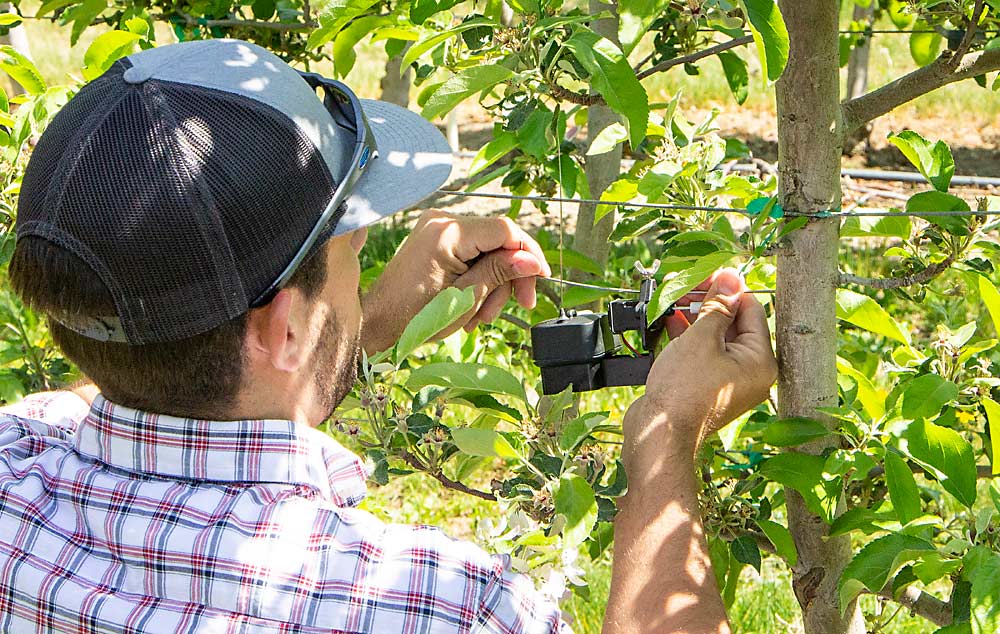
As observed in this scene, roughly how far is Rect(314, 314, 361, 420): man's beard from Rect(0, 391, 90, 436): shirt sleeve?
41 cm

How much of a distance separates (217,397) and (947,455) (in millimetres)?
990

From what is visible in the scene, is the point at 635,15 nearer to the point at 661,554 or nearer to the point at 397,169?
the point at 397,169

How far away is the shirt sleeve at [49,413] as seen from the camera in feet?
4.94

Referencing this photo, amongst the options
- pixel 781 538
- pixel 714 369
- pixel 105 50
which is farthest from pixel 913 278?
pixel 105 50

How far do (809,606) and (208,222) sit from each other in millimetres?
1211

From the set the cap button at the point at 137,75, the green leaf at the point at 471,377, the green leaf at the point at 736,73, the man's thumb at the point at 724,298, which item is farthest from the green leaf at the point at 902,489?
the cap button at the point at 137,75

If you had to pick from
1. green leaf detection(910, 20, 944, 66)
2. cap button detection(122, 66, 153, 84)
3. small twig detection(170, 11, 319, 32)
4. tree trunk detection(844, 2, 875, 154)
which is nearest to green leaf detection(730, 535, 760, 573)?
cap button detection(122, 66, 153, 84)

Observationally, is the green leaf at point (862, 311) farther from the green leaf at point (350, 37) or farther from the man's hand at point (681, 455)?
the green leaf at point (350, 37)

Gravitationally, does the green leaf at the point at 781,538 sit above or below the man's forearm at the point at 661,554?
below

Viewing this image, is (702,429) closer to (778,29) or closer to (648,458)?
(648,458)

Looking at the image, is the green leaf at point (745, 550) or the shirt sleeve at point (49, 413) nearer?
the shirt sleeve at point (49, 413)

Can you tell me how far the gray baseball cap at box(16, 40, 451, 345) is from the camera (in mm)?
1204

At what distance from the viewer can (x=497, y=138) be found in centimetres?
196

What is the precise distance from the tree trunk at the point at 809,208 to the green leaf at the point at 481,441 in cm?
46
